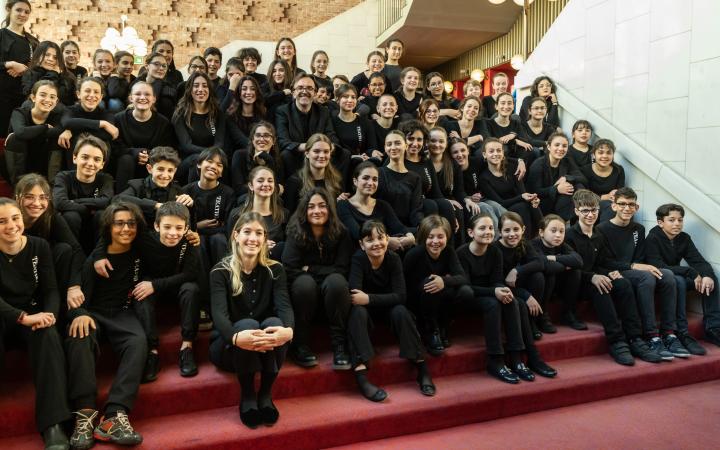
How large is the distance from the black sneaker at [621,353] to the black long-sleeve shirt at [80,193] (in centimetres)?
303

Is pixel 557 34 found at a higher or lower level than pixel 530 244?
higher

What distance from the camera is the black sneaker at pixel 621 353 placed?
2990 mm

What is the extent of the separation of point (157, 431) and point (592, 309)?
2796 millimetres

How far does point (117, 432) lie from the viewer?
2029mm

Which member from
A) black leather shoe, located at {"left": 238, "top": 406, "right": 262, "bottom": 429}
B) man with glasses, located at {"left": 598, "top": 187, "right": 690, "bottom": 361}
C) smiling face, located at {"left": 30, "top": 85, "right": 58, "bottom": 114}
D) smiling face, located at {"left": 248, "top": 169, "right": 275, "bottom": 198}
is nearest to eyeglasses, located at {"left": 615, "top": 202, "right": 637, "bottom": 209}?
man with glasses, located at {"left": 598, "top": 187, "right": 690, "bottom": 361}

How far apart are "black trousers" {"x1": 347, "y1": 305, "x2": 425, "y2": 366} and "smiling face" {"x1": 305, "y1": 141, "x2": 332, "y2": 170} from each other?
111 cm

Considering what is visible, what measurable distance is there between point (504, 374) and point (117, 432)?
72.4 inches

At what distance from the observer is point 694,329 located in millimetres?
3436

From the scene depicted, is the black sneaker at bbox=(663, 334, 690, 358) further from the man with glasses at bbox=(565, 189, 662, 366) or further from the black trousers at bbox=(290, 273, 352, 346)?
the black trousers at bbox=(290, 273, 352, 346)

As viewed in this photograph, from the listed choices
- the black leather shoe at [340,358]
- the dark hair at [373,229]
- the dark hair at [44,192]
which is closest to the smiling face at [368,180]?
the dark hair at [373,229]

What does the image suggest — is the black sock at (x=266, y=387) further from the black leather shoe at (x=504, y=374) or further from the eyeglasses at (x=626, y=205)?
the eyeglasses at (x=626, y=205)

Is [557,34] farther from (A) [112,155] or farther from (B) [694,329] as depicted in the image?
(A) [112,155]

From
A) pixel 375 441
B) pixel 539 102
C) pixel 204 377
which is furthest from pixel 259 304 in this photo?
pixel 539 102

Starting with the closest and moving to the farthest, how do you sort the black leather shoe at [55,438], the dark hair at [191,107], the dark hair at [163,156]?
1. the black leather shoe at [55,438]
2. the dark hair at [163,156]
3. the dark hair at [191,107]
